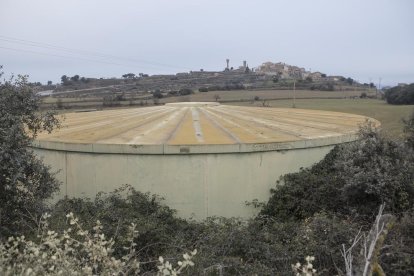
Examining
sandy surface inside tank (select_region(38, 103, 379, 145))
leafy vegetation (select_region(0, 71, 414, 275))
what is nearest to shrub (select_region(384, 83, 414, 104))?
sandy surface inside tank (select_region(38, 103, 379, 145))

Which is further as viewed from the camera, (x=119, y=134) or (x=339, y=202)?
(x=119, y=134)

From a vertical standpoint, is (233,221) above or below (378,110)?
below

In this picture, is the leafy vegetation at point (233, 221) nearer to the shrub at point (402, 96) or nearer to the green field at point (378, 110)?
the green field at point (378, 110)

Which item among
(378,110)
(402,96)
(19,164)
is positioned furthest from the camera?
(402,96)

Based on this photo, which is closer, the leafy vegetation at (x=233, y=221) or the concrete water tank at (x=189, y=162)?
the leafy vegetation at (x=233, y=221)

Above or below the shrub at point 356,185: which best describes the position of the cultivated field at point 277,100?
above

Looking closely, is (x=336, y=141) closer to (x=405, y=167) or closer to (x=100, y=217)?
(x=405, y=167)

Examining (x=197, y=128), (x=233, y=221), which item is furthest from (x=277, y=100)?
(x=233, y=221)

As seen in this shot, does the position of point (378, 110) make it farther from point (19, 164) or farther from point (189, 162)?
point (19, 164)

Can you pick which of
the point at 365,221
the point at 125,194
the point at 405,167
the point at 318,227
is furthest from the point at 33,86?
the point at 405,167

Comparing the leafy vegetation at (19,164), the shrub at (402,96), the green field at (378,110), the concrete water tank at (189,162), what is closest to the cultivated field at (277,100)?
the green field at (378,110)

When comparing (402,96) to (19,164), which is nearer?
(19,164)
